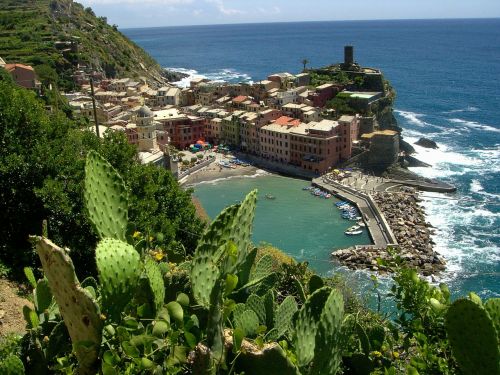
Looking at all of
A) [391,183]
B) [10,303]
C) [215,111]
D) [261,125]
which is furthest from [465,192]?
[10,303]

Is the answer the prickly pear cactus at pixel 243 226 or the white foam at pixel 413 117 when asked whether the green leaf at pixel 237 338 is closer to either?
the prickly pear cactus at pixel 243 226

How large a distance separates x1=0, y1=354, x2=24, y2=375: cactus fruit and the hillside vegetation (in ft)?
162

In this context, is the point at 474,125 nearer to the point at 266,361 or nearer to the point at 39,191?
the point at 39,191

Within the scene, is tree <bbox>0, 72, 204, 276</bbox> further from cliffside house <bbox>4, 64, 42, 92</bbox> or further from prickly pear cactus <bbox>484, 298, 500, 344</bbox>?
cliffside house <bbox>4, 64, 42, 92</bbox>

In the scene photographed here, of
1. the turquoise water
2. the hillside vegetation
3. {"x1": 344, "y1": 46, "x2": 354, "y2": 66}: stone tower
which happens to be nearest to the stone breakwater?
the turquoise water

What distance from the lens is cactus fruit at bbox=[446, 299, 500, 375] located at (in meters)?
3.17

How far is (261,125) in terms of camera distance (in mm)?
45219

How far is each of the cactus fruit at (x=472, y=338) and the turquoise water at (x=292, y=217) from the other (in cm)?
2234

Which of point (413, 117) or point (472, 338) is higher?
point (472, 338)

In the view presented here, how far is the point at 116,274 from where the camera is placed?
3336 mm

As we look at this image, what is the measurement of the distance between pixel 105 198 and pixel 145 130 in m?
35.6

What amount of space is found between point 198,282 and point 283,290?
6.36m

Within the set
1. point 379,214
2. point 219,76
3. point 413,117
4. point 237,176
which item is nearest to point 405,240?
point 379,214

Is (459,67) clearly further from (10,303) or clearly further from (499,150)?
(10,303)
